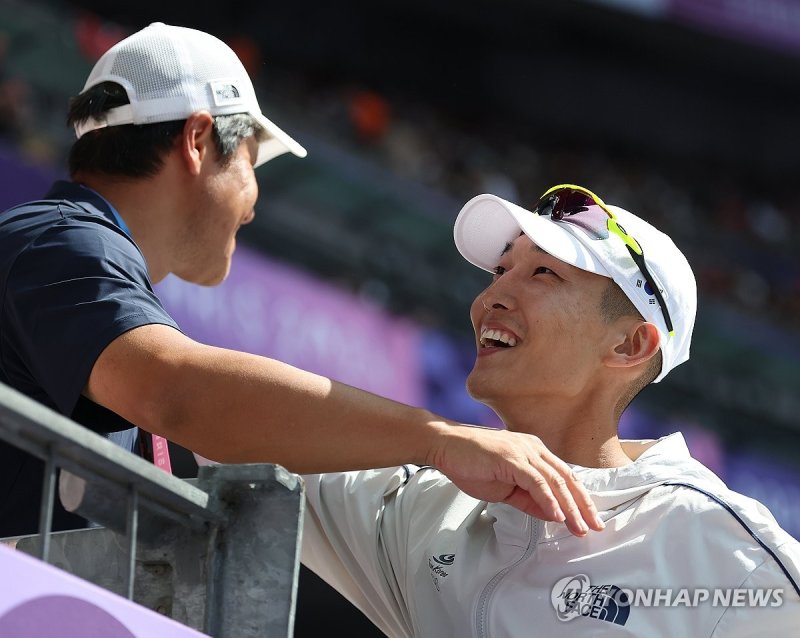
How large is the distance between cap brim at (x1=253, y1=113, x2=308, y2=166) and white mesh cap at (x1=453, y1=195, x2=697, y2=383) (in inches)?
16.6

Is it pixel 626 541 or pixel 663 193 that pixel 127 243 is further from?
pixel 663 193

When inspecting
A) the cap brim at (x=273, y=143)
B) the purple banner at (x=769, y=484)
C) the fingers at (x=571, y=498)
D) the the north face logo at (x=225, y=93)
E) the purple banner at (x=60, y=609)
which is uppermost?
the the north face logo at (x=225, y=93)

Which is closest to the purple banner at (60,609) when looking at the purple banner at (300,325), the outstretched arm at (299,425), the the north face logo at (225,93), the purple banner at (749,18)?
the outstretched arm at (299,425)

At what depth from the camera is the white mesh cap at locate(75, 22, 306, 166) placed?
2457 mm

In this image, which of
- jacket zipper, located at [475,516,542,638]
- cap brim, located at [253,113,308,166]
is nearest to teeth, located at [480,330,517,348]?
jacket zipper, located at [475,516,542,638]

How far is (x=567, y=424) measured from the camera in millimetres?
2596

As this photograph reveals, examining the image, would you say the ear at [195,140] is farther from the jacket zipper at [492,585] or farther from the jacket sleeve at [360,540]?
the jacket zipper at [492,585]

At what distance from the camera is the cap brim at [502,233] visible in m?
2.55

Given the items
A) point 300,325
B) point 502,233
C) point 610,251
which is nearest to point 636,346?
point 610,251

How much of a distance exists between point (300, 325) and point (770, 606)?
634 centimetres

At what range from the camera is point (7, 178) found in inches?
273

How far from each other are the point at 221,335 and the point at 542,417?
514 centimetres

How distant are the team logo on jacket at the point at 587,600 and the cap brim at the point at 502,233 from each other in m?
0.70

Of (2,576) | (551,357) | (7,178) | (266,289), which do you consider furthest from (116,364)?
(266,289)
